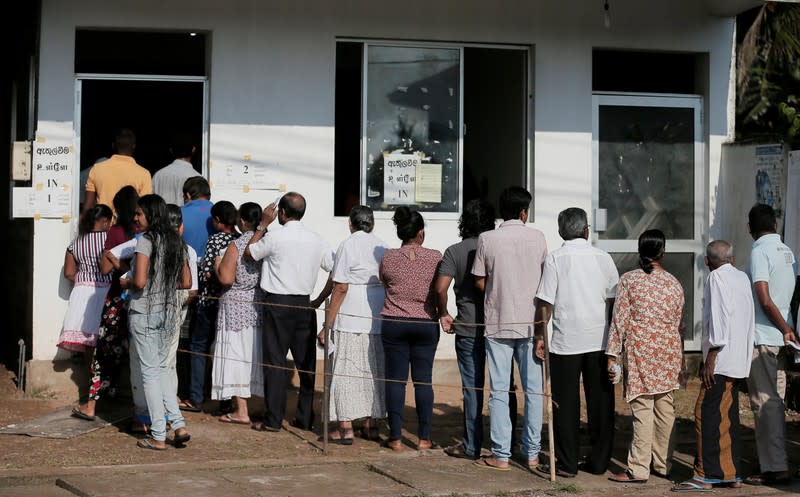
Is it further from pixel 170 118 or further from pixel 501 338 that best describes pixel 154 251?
pixel 170 118

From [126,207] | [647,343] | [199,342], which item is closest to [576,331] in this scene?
[647,343]

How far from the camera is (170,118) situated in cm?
1122

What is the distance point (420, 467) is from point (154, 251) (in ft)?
7.55

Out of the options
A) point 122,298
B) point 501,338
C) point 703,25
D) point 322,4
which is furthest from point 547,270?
point 703,25

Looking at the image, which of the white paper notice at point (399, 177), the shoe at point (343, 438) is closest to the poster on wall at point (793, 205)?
the white paper notice at point (399, 177)

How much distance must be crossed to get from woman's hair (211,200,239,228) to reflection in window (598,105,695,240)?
12.5ft

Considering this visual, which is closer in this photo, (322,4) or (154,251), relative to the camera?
(154,251)

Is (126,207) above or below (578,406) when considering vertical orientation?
above

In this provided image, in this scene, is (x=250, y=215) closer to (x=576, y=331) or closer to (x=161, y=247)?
(x=161, y=247)

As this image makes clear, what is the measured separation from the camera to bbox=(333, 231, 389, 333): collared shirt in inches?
330

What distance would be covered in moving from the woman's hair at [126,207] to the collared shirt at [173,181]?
0.92 meters

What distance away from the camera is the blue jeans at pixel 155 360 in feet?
26.2

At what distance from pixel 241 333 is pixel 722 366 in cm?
362

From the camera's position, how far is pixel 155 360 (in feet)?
26.3
